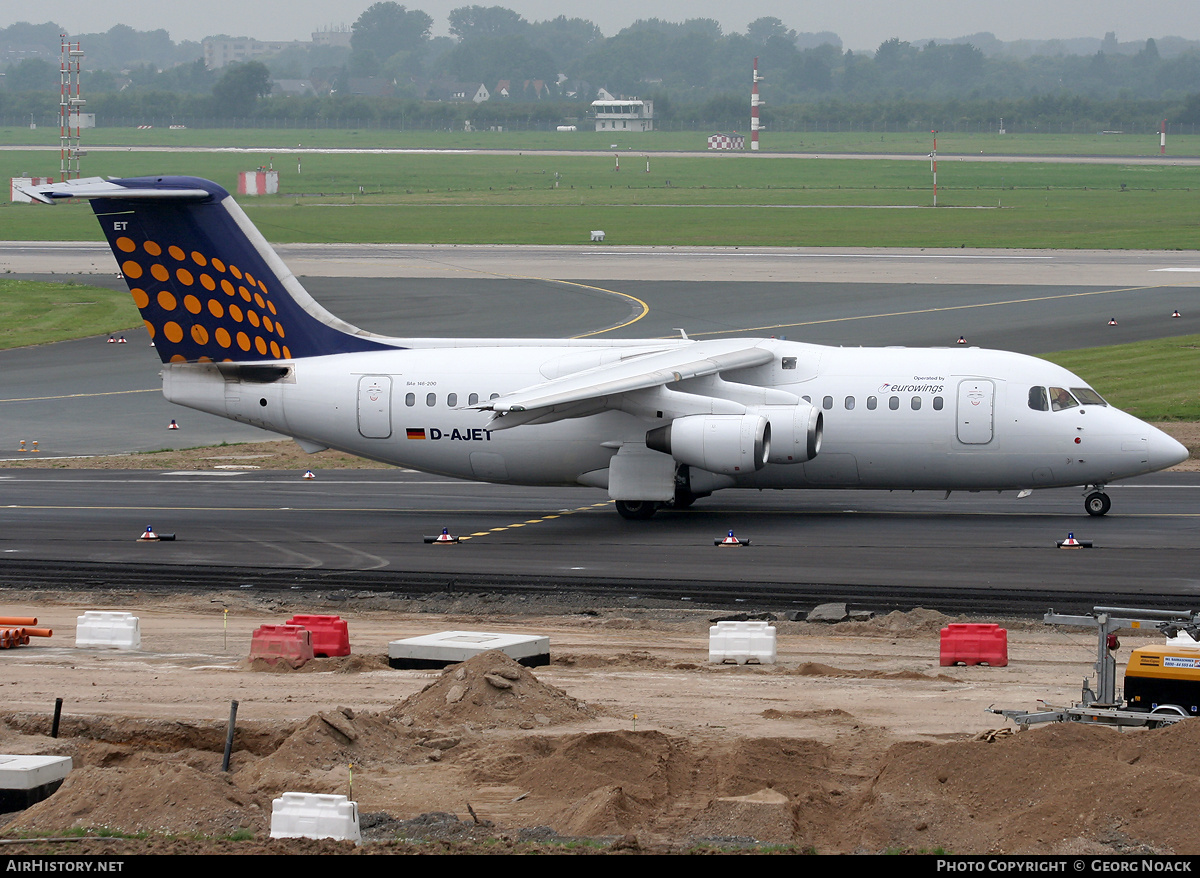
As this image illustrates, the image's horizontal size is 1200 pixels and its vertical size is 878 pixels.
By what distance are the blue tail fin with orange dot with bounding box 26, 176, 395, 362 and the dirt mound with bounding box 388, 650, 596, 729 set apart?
1582 centimetres

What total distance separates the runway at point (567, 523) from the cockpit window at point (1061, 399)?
91.3 inches

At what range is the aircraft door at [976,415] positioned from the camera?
30.3 metres

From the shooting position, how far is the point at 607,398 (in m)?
30.3

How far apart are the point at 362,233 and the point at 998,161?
9121 centimetres

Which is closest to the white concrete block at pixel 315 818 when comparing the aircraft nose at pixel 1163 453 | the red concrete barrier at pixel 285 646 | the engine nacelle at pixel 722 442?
the red concrete barrier at pixel 285 646

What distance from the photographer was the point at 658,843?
13250 millimetres

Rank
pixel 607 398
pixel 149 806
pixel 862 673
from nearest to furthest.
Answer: pixel 149 806 → pixel 862 673 → pixel 607 398

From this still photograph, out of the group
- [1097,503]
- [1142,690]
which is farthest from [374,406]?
[1142,690]

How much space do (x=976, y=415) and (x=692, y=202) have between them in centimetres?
9043

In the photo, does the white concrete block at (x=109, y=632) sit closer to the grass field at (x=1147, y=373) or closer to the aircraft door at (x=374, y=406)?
the aircraft door at (x=374, y=406)

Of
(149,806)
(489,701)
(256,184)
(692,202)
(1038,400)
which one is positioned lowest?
(489,701)

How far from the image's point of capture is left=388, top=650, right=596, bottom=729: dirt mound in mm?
17078

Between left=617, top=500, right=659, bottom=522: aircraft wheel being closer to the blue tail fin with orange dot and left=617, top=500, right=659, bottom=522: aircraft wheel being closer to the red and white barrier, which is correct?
the blue tail fin with orange dot

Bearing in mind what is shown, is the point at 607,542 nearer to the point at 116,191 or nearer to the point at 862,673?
the point at 862,673
